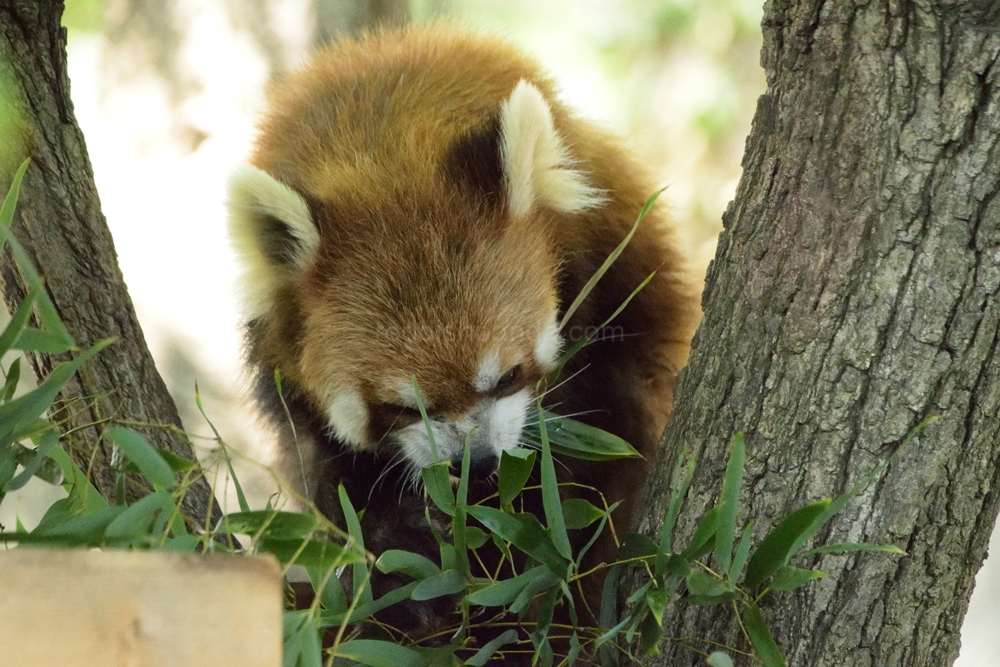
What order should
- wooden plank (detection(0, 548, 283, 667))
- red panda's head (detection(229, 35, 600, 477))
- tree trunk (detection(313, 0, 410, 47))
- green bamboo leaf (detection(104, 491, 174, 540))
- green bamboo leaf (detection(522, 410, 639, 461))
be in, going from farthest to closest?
tree trunk (detection(313, 0, 410, 47))
red panda's head (detection(229, 35, 600, 477))
green bamboo leaf (detection(522, 410, 639, 461))
green bamboo leaf (detection(104, 491, 174, 540))
wooden plank (detection(0, 548, 283, 667))

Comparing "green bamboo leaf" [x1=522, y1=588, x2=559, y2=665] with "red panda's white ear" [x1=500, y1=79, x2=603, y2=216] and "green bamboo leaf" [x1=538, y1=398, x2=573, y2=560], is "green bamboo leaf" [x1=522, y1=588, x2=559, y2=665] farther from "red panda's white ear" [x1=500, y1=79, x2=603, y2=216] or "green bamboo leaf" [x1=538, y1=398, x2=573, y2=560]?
"red panda's white ear" [x1=500, y1=79, x2=603, y2=216]

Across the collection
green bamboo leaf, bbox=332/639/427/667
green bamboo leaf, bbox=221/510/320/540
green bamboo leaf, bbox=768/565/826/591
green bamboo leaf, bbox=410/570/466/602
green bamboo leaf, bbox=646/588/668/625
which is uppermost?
green bamboo leaf, bbox=221/510/320/540

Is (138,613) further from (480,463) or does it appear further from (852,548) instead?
(480,463)

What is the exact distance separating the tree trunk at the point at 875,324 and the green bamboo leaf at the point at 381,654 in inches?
18.7

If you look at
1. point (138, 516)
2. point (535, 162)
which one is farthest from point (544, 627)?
point (535, 162)

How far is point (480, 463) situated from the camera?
2.51 meters

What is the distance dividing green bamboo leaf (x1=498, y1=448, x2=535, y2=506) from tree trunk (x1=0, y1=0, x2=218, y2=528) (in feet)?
2.88

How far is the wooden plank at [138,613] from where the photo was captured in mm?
1062

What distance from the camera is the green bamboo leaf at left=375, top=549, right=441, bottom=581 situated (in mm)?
1749

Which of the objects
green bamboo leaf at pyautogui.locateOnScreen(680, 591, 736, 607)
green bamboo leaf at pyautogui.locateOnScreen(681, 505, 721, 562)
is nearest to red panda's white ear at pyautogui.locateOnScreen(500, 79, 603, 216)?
green bamboo leaf at pyautogui.locateOnScreen(681, 505, 721, 562)

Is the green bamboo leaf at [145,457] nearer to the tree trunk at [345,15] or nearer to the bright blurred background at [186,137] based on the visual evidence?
the bright blurred background at [186,137]

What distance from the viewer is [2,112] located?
Answer: 1988 millimetres

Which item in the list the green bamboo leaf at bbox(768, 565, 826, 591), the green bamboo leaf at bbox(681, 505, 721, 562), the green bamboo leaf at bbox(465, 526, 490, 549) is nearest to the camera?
the green bamboo leaf at bbox(768, 565, 826, 591)

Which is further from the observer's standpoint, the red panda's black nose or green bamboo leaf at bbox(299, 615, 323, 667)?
the red panda's black nose
